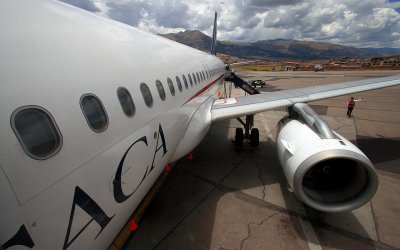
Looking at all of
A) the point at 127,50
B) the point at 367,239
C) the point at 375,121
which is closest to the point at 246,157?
the point at 367,239

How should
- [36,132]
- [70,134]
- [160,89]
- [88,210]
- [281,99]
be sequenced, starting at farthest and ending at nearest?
[281,99] < [160,89] < [88,210] < [70,134] < [36,132]

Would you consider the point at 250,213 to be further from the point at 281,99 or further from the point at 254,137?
the point at 254,137

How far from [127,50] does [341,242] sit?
207 inches

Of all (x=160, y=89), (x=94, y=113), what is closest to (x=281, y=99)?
(x=160, y=89)

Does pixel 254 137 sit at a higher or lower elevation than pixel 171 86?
lower

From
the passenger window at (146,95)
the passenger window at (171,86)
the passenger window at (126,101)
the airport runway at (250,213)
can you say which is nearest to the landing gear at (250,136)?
the airport runway at (250,213)

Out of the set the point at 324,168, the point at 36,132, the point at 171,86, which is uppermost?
the point at 36,132

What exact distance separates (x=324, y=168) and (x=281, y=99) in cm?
294

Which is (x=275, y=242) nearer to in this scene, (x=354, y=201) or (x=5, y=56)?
(x=354, y=201)

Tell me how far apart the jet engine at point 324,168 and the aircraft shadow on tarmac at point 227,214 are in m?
0.69

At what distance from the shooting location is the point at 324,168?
226 inches

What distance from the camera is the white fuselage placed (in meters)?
1.84

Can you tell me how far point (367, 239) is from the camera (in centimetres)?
507

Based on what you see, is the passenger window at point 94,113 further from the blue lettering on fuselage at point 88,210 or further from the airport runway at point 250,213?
the airport runway at point 250,213
